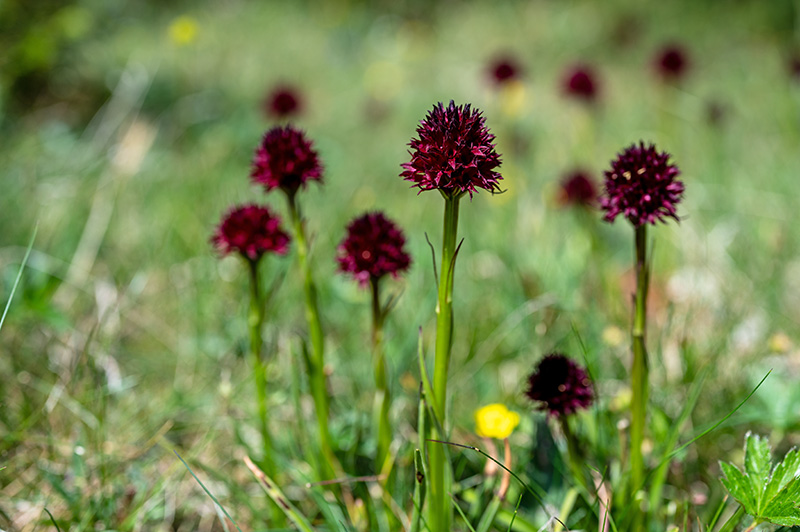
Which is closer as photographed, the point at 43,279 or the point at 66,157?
the point at 43,279

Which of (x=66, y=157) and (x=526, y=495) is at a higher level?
(x=66, y=157)

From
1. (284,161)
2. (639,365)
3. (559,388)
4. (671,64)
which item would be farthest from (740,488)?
(671,64)

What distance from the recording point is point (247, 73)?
261 inches

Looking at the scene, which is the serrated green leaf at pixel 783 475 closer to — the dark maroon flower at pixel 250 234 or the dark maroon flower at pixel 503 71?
the dark maroon flower at pixel 250 234

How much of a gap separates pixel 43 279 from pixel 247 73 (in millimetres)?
4588

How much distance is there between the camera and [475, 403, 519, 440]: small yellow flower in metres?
1.73

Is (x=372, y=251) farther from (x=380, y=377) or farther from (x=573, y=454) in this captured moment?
(x=573, y=454)

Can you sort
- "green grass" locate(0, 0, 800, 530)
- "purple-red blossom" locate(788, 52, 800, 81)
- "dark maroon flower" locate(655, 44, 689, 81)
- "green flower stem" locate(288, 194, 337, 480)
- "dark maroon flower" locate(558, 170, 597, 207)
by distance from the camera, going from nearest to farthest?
"green flower stem" locate(288, 194, 337, 480) < "green grass" locate(0, 0, 800, 530) < "dark maroon flower" locate(558, 170, 597, 207) < "dark maroon flower" locate(655, 44, 689, 81) < "purple-red blossom" locate(788, 52, 800, 81)

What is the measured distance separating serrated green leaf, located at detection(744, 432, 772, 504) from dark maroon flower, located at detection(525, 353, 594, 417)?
347 mm

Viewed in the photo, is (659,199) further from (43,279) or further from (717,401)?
(43,279)

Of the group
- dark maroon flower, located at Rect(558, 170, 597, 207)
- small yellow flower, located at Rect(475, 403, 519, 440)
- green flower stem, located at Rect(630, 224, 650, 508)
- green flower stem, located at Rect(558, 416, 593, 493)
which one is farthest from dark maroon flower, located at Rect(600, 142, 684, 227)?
dark maroon flower, located at Rect(558, 170, 597, 207)

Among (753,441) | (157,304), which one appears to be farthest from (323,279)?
(753,441)

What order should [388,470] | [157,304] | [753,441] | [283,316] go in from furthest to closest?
[157,304] → [283,316] → [388,470] → [753,441]

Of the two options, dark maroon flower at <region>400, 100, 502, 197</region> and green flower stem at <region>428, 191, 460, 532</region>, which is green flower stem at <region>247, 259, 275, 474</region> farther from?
dark maroon flower at <region>400, 100, 502, 197</region>
